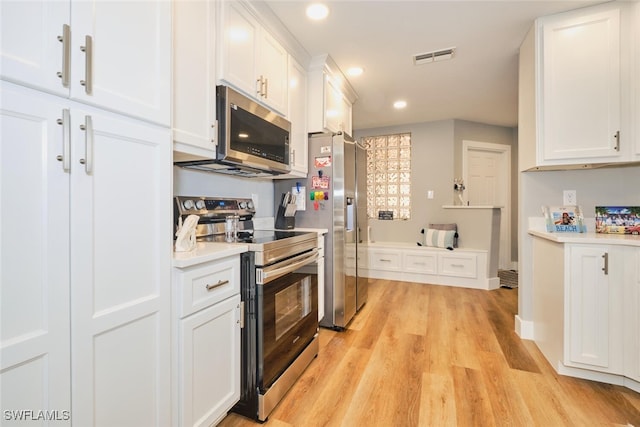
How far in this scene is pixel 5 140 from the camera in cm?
71

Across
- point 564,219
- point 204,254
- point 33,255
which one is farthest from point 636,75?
point 33,255

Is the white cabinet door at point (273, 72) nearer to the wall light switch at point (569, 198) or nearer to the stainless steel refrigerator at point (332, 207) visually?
the stainless steel refrigerator at point (332, 207)

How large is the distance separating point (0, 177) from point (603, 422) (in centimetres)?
259

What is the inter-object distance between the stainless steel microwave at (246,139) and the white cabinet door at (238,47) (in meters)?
0.09

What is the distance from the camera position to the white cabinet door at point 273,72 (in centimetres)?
198

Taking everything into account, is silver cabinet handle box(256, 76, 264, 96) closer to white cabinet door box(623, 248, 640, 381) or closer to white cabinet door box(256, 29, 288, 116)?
white cabinet door box(256, 29, 288, 116)

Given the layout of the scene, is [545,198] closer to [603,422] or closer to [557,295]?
[557,295]

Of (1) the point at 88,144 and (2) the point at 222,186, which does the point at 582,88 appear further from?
(1) the point at 88,144

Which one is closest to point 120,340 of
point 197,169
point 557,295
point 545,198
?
point 197,169

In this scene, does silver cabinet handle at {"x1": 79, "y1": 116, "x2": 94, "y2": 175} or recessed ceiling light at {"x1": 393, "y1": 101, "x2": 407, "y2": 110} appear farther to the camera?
recessed ceiling light at {"x1": 393, "y1": 101, "x2": 407, "y2": 110}

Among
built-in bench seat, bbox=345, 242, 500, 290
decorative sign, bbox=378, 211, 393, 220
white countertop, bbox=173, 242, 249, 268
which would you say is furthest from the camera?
decorative sign, bbox=378, 211, 393, 220

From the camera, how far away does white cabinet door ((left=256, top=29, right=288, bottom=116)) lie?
1978 millimetres

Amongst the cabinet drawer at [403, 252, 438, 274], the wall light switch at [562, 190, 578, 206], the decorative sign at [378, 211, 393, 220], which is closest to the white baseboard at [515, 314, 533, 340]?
the wall light switch at [562, 190, 578, 206]

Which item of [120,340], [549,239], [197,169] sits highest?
[197,169]
